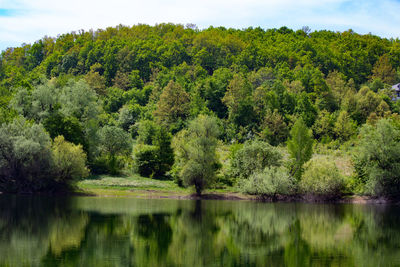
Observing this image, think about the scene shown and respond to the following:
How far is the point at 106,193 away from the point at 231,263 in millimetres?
41582

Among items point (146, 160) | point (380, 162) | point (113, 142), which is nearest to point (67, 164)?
point (146, 160)

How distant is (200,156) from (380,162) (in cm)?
2495

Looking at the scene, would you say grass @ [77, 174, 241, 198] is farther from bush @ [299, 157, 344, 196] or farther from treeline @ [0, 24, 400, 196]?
bush @ [299, 157, 344, 196]

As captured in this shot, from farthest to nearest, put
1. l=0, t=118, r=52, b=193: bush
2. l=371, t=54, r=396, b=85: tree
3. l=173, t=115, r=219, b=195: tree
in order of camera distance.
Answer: l=371, t=54, r=396, b=85: tree, l=173, t=115, r=219, b=195: tree, l=0, t=118, r=52, b=193: bush

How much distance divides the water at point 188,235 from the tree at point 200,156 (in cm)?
1292

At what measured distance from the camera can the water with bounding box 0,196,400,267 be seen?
2822 cm

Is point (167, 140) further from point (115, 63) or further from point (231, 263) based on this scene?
point (115, 63)

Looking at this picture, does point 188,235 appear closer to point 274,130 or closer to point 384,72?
point 274,130

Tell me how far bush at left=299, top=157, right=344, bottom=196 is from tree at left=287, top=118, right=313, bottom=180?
225 cm

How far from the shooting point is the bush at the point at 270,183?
65875 millimetres

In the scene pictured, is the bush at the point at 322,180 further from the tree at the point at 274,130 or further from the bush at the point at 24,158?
the bush at the point at 24,158

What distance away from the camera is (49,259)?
1053 inches

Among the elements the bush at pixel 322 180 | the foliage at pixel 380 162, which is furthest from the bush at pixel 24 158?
the foliage at pixel 380 162

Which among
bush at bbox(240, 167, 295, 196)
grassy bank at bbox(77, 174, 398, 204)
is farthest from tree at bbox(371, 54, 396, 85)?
bush at bbox(240, 167, 295, 196)
